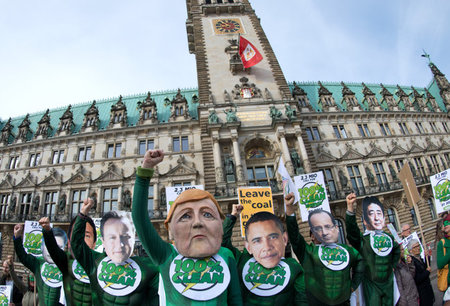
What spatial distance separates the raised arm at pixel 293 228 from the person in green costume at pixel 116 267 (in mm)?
2169

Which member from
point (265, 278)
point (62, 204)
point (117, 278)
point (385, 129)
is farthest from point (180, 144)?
point (385, 129)

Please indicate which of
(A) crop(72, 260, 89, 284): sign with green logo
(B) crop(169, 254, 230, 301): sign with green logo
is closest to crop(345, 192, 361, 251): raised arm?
(B) crop(169, 254, 230, 301): sign with green logo

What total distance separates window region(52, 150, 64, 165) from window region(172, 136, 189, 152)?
32.8 feet

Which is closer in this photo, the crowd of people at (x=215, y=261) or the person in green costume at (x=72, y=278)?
the crowd of people at (x=215, y=261)

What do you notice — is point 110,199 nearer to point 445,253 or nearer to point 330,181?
point 330,181

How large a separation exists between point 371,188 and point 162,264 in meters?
22.7

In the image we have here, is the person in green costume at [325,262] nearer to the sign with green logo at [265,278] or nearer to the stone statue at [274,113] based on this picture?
the sign with green logo at [265,278]

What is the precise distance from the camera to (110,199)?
1925 centimetres

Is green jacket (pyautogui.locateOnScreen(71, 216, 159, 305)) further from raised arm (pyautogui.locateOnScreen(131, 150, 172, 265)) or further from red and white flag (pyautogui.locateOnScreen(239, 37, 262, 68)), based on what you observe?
red and white flag (pyautogui.locateOnScreen(239, 37, 262, 68))

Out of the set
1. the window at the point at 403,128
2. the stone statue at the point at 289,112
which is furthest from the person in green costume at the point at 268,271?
the window at the point at 403,128

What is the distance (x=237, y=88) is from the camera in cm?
2159

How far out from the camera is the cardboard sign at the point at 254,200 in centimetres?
872

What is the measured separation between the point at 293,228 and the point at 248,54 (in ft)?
67.8

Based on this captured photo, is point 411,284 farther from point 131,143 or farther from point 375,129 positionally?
point 375,129
